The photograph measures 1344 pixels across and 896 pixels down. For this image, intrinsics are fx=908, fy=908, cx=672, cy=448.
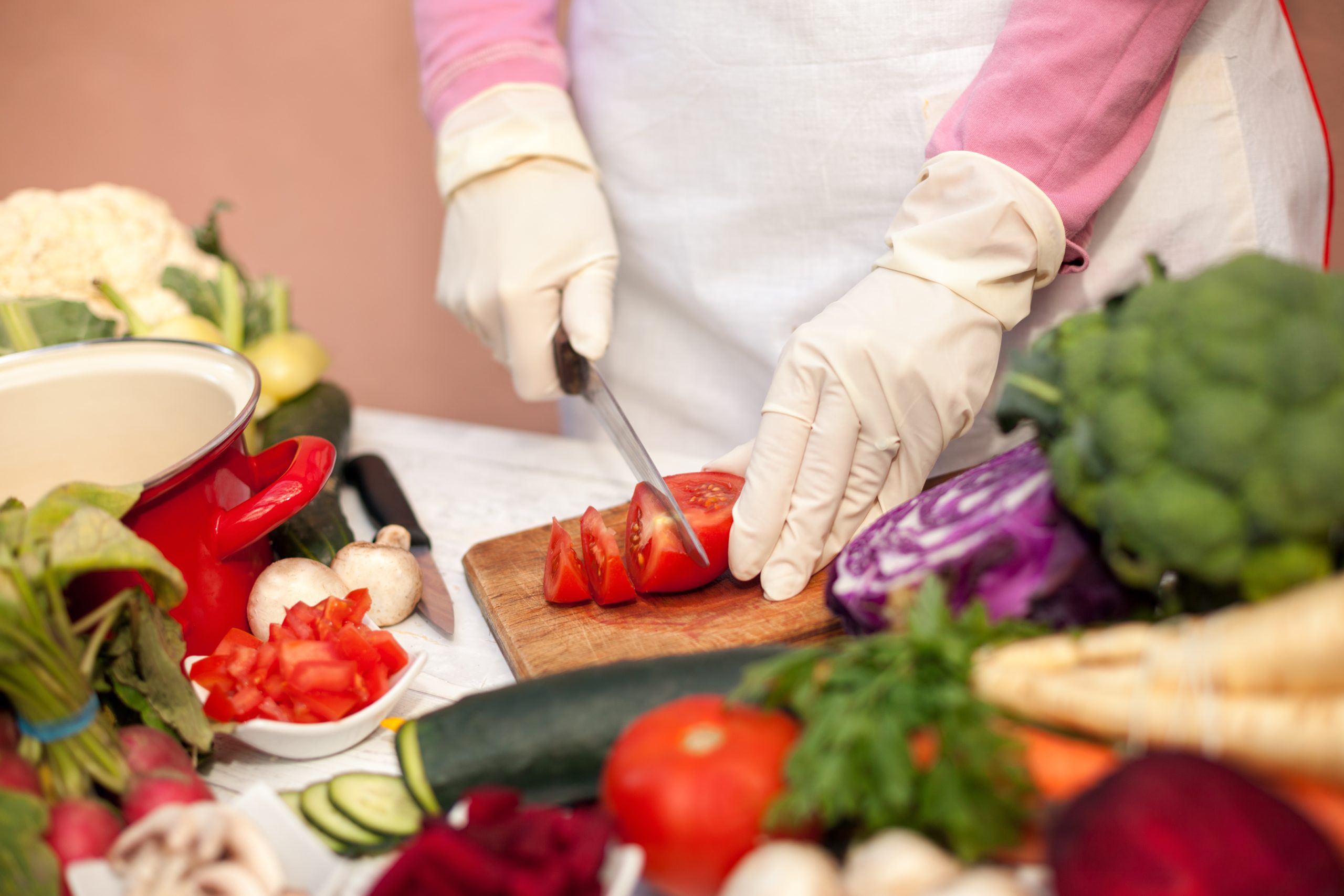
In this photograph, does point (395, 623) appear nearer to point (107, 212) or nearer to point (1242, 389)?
point (1242, 389)

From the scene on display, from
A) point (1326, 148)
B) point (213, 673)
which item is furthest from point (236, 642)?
point (1326, 148)

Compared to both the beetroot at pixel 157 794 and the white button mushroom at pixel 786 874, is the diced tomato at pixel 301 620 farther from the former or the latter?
the white button mushroom at pixel 786 874

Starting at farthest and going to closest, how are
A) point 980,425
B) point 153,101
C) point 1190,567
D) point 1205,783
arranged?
point 153,101 < point 980,425 < point 1190,567 < point 1205,783

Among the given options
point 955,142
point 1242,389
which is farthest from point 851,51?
point 1242,389

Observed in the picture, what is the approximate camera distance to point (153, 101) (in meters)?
3.39

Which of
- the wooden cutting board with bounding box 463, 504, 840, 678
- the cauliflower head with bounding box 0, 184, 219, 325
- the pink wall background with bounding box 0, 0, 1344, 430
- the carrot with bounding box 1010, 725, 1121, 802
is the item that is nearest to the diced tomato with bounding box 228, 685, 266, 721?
the wooden cutting board with bounding box 463, 504, 840, 678

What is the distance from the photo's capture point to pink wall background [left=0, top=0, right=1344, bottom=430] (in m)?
3.22

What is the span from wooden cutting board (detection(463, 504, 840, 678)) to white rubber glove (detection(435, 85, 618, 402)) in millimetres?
497

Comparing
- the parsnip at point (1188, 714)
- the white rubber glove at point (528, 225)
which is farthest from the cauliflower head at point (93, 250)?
the parsnip at point (1188, 714)

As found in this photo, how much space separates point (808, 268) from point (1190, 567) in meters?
1.08

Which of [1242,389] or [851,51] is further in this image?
[851,51]

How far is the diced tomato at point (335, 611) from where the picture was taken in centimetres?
108

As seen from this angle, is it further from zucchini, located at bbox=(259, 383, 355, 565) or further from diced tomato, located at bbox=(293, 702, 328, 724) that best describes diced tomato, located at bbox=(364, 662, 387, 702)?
zucchini, located at bbox=(259, 383, 355, 565)

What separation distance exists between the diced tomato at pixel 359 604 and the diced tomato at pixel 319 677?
0.10 m
